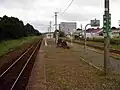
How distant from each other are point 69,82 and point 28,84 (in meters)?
1.88

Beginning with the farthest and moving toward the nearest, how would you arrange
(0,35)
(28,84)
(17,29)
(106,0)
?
(17,29)
(0,35)
(106,0)
(28,84)

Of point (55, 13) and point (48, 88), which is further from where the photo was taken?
point (55, 13)

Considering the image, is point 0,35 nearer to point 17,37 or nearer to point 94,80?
point 17,37

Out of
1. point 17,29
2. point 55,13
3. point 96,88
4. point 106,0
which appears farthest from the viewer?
point 17,29

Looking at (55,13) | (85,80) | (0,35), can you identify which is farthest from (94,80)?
(0,35)

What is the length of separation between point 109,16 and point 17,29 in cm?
8866

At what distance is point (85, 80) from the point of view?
14.8 m

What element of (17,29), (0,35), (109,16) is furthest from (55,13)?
(109,16)

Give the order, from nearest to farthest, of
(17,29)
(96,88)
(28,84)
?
1. (96,88)
2. (28,84)
3. (17,29)

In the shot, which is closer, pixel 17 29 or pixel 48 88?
pixel 48 88

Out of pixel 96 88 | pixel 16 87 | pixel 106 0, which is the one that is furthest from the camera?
pixel 106 0

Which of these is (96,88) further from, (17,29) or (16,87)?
(17,29)

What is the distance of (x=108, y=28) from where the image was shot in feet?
53.0

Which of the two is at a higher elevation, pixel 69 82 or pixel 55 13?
pixel 55 13
